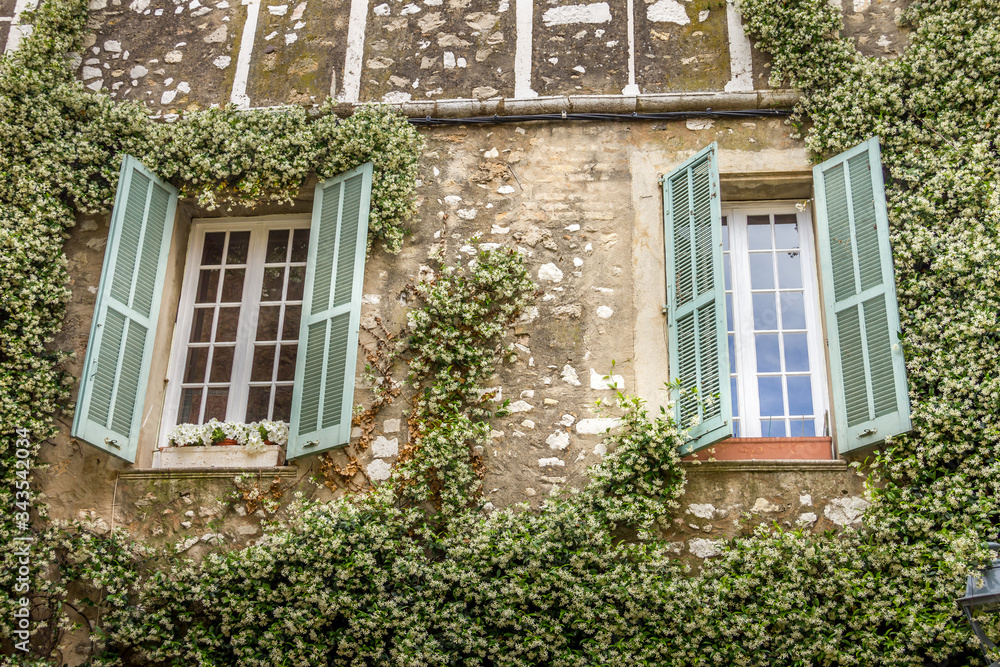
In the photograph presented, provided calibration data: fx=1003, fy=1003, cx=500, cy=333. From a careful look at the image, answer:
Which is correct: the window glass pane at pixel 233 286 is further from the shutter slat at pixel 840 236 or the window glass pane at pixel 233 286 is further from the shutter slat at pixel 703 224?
the shutter slat at pixel 840 236

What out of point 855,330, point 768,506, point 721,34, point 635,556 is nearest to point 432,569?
point 635,556

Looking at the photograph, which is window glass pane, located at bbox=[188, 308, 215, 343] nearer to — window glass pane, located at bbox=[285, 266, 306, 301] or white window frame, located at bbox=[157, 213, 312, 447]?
white window frame, located at bbox=[157, 213, 312, 447]

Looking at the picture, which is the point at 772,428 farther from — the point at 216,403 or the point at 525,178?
the point at 216,403

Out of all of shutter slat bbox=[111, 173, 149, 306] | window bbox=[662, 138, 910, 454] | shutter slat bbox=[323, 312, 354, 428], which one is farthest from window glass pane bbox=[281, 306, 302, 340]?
window bbox=[662, 138, 910, 454]

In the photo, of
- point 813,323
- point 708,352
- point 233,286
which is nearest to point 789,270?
point 813,323

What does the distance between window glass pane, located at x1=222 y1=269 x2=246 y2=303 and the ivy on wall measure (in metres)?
0.74

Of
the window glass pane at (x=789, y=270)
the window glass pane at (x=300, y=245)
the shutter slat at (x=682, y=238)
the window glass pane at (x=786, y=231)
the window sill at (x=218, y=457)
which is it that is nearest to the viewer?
the shutter slat at (x=682, y=238)

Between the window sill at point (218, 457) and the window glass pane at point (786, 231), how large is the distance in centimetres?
308

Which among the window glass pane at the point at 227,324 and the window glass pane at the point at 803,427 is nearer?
the window glass pane at the point at 803,427

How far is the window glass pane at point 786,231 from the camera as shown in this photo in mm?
5828

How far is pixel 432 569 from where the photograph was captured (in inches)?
194

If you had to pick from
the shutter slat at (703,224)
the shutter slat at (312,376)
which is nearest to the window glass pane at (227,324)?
the shutter slat at (312,376)

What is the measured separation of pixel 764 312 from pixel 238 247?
126 inches

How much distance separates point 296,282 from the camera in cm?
608
